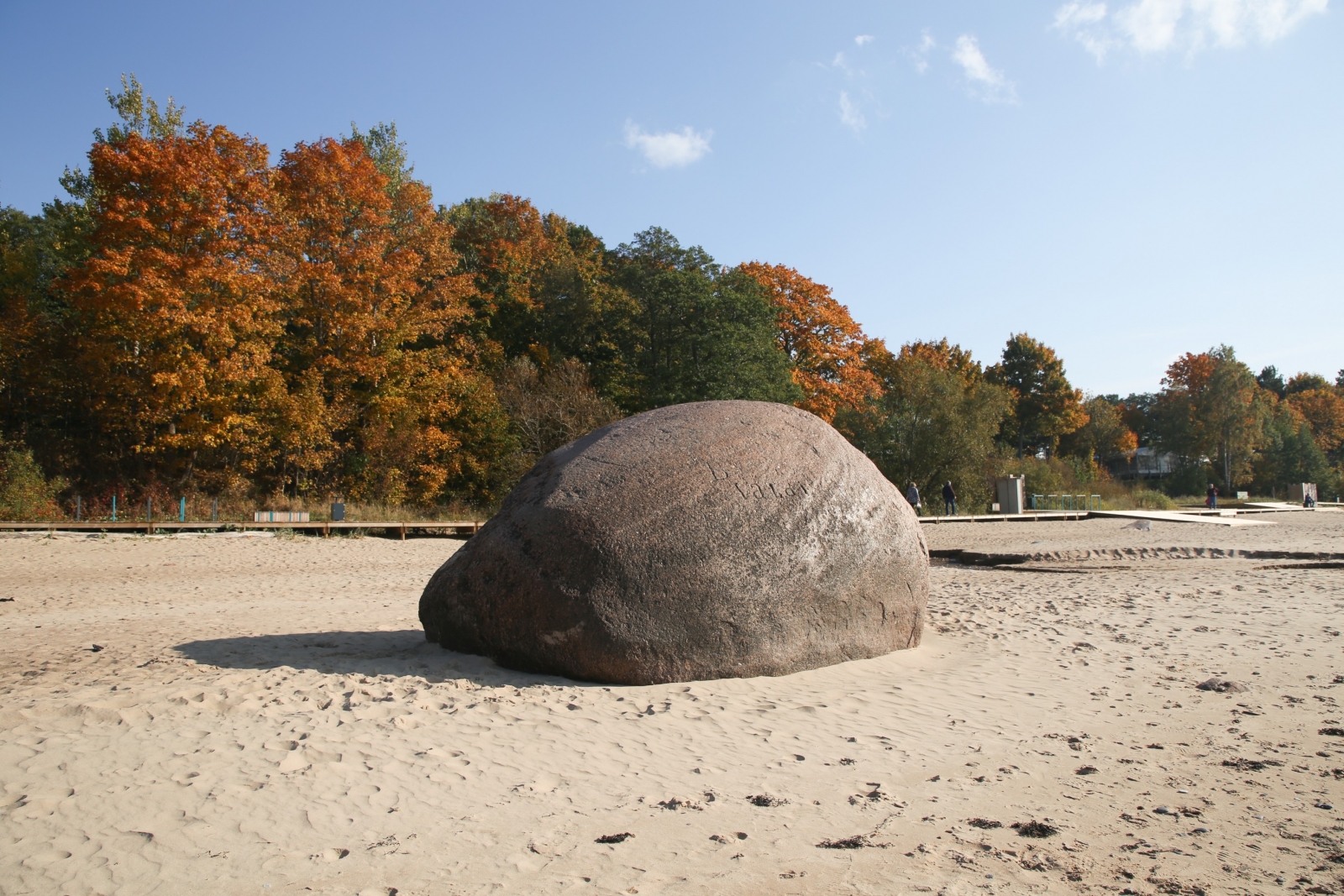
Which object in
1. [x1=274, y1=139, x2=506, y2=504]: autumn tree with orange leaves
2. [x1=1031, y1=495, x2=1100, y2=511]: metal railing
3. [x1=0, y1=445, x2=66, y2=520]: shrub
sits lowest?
[x1=1031, y1=495, x2=1100, y2=511]: metal railing

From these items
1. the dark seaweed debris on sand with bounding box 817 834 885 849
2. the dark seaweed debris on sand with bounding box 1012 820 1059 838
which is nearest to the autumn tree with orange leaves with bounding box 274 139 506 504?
the dark seaweed debris on sand with bounding box 817 834 885 849

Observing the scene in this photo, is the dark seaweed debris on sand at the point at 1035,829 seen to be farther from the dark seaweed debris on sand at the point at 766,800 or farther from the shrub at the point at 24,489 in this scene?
the shrub at the point at 24,489

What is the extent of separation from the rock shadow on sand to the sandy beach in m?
0.04

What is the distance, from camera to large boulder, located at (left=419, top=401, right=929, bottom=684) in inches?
242

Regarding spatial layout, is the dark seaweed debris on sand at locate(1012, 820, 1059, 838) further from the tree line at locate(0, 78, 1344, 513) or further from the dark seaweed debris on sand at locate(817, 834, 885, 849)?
the tree line at locate(0, 78, 1344, 513)

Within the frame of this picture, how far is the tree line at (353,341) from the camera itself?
22.9 metres

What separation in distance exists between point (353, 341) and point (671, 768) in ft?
82.3

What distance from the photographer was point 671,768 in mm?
4516

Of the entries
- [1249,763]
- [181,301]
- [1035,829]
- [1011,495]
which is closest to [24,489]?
[181,301]

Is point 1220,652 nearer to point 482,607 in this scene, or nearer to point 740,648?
→ point 740,648

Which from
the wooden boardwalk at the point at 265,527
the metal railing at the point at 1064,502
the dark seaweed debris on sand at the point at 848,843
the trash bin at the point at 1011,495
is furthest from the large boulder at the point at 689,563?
the metal railing at the point at 1064,502

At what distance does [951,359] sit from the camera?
5869 centimetres

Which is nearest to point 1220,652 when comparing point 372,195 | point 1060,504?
point 372,195

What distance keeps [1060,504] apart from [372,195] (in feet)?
106
